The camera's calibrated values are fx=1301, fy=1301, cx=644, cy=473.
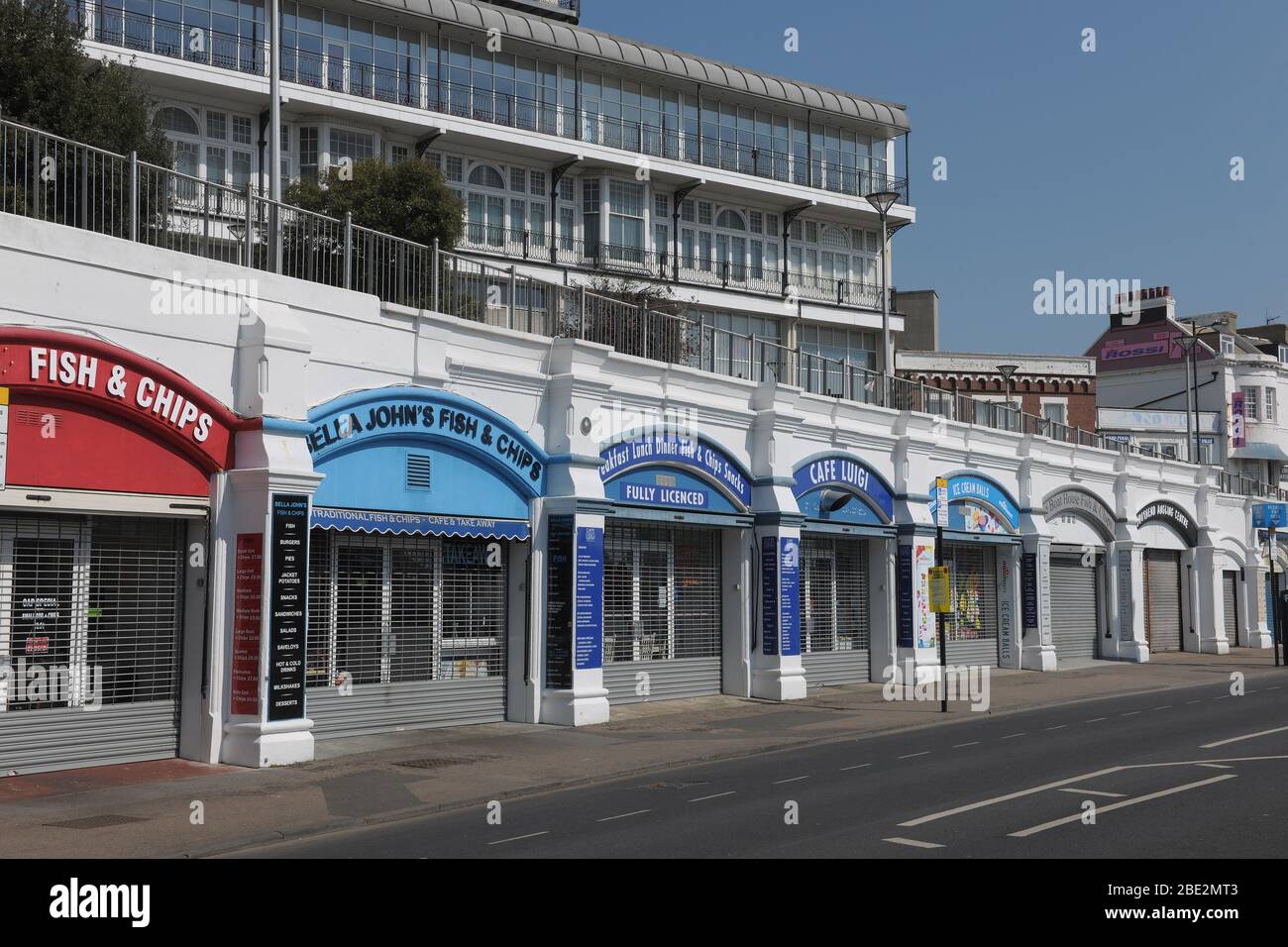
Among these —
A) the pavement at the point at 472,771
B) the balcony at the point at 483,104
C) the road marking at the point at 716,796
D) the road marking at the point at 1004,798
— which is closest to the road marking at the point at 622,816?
the road marking at the point at 716,796

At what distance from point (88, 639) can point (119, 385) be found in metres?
2.88

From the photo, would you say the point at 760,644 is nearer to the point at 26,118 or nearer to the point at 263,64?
the point at 26,118

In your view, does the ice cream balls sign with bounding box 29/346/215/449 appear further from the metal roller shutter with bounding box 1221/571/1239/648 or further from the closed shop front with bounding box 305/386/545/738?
the metal roller shutter with bounding box 1221/571/1239/648

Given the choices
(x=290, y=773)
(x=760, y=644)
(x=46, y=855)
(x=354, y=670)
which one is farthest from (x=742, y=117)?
(x=46, y=855)

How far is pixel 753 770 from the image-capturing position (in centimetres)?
1550

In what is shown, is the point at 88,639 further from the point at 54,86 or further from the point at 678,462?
the point at 54,86

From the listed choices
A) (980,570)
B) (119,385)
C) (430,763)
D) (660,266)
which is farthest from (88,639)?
(660,266)

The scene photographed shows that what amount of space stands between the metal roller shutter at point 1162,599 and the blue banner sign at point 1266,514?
565cm

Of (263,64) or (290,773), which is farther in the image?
(263,64)

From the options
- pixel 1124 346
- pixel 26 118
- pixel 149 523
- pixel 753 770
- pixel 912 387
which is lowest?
pixel 753 770

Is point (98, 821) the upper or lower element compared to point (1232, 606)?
lower

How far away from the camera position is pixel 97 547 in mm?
14820

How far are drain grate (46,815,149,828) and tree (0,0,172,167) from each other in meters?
14.7

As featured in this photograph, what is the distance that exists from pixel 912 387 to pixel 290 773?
63.6 feet
